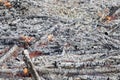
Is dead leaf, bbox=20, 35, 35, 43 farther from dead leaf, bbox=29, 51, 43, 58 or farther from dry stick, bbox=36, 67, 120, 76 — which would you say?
dry stick, bbox=36, 67, 120, 76

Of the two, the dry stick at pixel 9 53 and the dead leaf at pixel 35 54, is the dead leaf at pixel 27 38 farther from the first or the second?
the dead leaf at pixel 35 54

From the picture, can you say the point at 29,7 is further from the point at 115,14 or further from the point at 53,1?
the point at 115,14

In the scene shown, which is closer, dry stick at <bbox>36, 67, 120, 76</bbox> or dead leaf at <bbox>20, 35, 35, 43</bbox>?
dry stick at <bbox>36, 67, 120, 76</bbox>

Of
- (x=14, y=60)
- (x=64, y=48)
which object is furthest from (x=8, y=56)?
(x=64, y=48)

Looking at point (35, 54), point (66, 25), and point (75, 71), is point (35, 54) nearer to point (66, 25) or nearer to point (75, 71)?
point (75, 71)

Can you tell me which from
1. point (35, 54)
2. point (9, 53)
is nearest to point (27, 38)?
point (35, 54)

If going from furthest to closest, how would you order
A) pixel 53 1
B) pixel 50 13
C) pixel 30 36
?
1. pixel 53 1
2. pixel 50 13
3. pixel 30 36

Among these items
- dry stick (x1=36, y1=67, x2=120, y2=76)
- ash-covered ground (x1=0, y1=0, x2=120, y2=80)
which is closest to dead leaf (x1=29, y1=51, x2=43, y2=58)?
ash-covered ground (x1=0, y1=0, x2=120, y2=80)

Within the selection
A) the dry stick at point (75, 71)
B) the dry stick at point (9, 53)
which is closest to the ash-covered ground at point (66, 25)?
the dry stick at point (75, 71)
